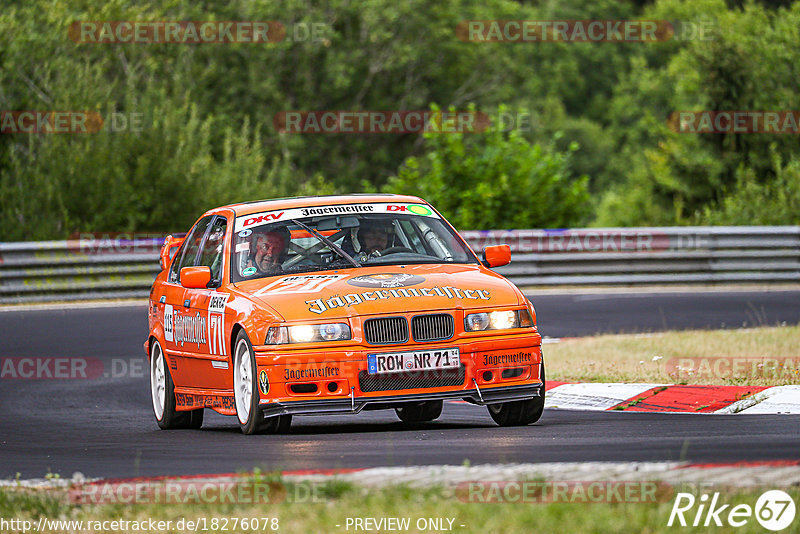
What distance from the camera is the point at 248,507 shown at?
19.1ft

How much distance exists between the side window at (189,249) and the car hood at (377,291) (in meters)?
1.54

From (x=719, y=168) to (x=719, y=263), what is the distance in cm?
1526

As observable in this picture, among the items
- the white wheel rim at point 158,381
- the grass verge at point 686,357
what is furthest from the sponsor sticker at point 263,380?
the grass verge at point 686,357

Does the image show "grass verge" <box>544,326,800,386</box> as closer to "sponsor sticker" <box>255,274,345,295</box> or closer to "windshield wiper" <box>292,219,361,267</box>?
"windshield wiper" <box>292,219,361,267</box>

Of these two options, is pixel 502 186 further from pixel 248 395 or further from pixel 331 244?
pixel 248 395

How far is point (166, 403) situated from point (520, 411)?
8.96ft

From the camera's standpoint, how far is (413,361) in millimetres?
9055

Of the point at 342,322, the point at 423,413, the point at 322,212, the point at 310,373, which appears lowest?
the point at 423,413

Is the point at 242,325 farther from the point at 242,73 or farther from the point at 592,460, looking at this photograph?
the point at 242,73

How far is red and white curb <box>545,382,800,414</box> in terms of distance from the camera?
10.3 m

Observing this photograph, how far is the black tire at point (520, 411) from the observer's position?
→ 9703 millimetres

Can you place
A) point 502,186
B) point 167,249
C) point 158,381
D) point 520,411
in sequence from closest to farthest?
point 520,411
point 158,381
point 167,249
point 502,186

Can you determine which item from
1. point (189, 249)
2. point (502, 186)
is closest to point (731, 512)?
point (189, 249)

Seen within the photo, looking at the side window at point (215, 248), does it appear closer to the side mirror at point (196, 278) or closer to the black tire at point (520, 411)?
the side mirror at point (196, 278)
